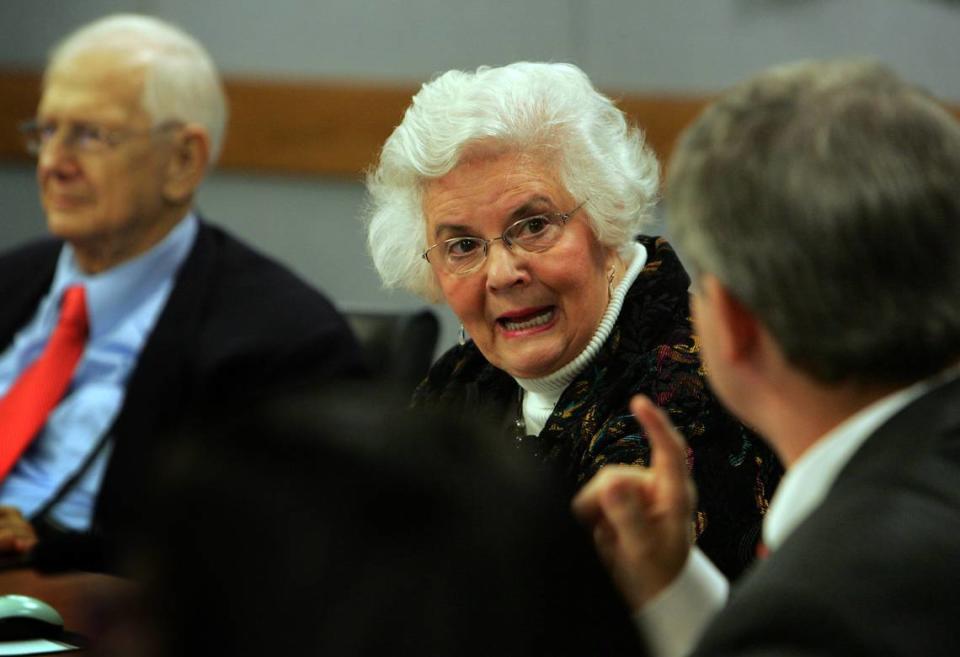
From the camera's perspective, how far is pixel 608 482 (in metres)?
1.23

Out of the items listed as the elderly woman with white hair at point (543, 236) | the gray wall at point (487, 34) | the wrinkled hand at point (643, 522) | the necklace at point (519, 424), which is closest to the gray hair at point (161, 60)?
the elderly woman with white hair at point (543, 236)

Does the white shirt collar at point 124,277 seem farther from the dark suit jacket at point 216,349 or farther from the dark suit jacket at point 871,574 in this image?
the dark suit jacket at point 871,574

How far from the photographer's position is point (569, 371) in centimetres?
213

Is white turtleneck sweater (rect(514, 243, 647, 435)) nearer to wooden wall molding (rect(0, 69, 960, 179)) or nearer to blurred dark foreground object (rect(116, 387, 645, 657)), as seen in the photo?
blurred dark foreground object (rect(116, 387, 645, 657))

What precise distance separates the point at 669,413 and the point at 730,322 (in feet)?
2.81

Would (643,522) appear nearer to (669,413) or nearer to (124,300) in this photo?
(669,413)

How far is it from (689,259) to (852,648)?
1.10ft

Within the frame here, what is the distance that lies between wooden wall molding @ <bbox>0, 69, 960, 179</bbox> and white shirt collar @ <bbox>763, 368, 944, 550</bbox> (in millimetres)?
3418

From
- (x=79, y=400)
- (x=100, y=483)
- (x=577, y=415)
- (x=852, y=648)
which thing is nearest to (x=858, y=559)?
(x=852, y=648)

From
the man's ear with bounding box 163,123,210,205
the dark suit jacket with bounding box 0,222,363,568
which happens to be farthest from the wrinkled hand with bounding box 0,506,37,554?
the man's ear with bounding box 163,123,210,205

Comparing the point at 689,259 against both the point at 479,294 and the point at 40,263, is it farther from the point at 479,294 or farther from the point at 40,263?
the point at 40,263

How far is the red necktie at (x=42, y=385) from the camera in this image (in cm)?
278

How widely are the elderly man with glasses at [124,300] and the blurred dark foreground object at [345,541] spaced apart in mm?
1764

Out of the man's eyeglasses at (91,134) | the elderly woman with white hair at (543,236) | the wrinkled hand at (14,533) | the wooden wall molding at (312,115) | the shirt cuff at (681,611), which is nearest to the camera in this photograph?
the shirt cuff at (681,611)
